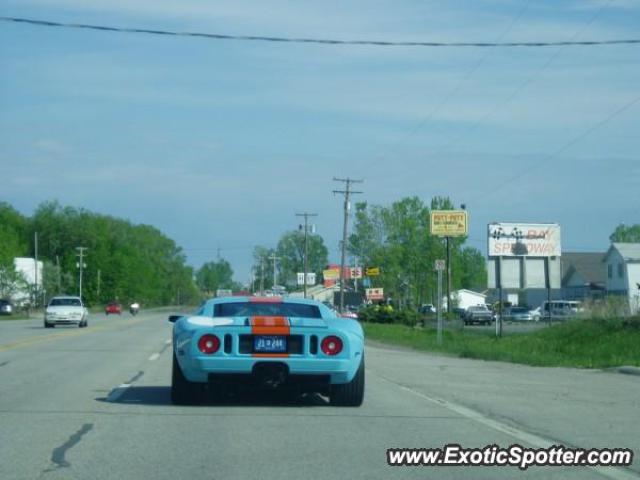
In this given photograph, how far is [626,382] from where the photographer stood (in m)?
18.9

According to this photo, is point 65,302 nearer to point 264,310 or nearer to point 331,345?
point 264,310

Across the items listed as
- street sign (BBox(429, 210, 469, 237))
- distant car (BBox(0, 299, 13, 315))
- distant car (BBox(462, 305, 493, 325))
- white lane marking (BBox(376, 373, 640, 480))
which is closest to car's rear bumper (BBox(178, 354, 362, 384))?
Result: white lane marking (BBox(376, 373, 640, 480))

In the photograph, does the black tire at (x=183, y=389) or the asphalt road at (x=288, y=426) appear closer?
the asphalt road at (x=288, y=426)

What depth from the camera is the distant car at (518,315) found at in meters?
73.4

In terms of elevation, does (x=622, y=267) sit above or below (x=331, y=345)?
above

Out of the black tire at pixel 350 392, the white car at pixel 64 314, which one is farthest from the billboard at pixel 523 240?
the black tire at pixel 350 392

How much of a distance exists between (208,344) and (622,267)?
74327mm

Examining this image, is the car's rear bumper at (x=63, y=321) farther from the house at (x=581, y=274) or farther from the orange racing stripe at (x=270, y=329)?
the house at (x=581, y=274)

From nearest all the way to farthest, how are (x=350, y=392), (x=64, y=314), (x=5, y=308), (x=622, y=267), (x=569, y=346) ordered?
(x=350, y=392) < (x=569, y=346) < (x=64, y=314) < (x=622, y=267) < (x=5, y=308)

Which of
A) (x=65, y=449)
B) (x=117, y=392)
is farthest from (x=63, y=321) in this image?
(x=65, y=449)

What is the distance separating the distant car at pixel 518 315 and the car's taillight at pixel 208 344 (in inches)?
2456

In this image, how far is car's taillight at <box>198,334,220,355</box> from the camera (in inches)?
493

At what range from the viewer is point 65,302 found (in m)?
52.6

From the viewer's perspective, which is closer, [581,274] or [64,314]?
[64,314]
